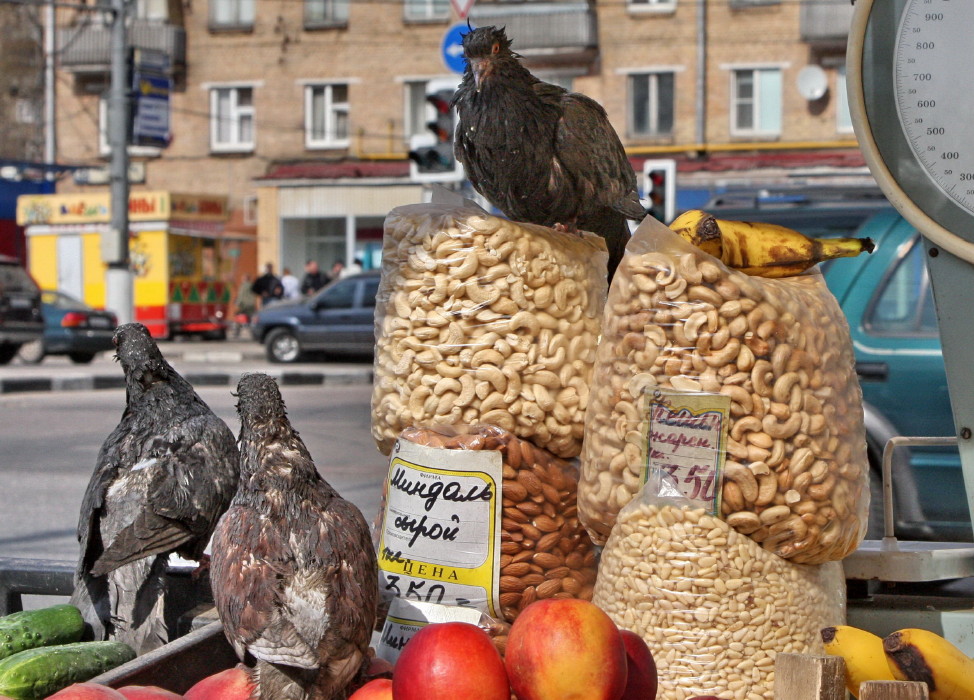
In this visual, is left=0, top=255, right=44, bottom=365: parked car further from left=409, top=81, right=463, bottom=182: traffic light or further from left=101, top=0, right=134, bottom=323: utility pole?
left=409, top=81, right=463, bottom=182: traffic light

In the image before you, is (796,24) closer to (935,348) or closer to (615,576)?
(935,348)

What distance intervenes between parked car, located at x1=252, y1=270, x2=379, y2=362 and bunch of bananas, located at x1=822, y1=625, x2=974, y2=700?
1629 cm

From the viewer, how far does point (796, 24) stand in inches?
1034

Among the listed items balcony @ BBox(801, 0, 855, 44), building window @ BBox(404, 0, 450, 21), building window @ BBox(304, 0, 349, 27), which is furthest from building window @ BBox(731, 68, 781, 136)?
building window @ BBox(304, 0, 349, 27)

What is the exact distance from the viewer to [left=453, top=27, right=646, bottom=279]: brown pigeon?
2.48m

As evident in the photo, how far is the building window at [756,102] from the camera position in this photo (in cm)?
2667

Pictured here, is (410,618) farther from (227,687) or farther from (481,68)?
(481,68)

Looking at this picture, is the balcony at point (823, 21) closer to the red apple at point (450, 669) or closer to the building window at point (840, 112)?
the building window at point (840, 112)

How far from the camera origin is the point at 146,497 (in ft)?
7.64

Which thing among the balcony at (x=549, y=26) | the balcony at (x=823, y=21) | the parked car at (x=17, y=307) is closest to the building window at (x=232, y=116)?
the balcony at (x=549, y=26)

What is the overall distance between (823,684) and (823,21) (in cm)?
2607

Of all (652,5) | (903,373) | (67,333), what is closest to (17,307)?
(67,333)

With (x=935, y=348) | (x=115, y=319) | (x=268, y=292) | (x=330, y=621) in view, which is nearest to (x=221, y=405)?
(x=115, y=319)

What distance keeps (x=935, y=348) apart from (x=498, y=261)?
138 inches
